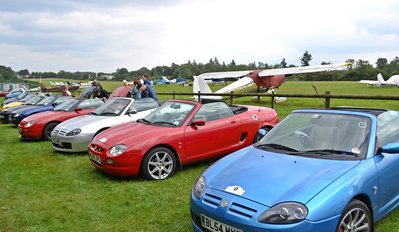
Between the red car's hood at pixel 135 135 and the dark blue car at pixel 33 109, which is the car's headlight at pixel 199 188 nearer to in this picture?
the red car's hood at pixel 135 135

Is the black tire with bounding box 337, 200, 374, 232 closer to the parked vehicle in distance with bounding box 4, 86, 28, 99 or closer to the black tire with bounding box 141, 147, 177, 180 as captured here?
the black tire with bounding box 141, 147, 177, 180

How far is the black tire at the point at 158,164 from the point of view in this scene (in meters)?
5.92

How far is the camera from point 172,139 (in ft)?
20.1

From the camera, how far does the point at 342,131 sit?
3961 millimetres

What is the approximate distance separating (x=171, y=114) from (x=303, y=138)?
3.27 metres

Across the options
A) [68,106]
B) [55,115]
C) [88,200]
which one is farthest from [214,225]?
[68,106]

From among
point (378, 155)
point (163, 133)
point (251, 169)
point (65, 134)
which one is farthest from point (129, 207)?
point (65, 134)

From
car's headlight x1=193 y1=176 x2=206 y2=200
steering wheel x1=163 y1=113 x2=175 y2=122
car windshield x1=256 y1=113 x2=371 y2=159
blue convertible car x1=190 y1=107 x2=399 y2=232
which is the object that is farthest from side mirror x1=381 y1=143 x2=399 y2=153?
steering wheel x1=163 y1=113 x2=175 y2=122

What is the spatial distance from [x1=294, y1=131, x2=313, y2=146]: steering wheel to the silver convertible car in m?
5.47

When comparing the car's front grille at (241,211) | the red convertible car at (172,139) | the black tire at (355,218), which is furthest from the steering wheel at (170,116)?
the black tire at (355,218)

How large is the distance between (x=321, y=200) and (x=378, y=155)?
3.88 feet

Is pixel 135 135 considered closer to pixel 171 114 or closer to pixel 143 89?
pixel 171 114

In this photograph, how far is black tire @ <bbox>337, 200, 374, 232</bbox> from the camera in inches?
121

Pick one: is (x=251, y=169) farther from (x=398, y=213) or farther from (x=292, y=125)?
(x=398, y=213)
